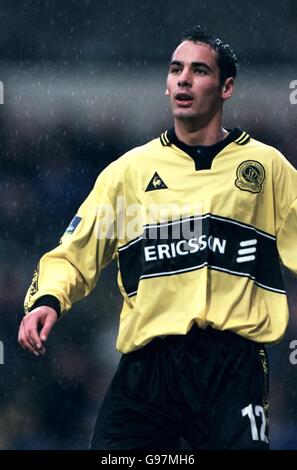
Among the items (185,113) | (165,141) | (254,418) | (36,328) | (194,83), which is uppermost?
(194,83)

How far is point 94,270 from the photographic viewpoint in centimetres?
449

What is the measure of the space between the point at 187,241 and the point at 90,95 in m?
3.52

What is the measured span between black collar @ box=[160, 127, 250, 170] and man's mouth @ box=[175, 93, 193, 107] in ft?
0.46

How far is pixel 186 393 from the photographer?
4219mm

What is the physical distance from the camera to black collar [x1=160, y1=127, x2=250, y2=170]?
442cm

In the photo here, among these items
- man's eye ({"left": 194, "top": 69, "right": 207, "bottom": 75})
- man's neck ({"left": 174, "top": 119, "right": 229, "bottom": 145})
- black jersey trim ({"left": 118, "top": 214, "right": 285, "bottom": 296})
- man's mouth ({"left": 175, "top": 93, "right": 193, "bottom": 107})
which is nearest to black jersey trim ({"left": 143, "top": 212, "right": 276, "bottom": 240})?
black jersey trim ({"left": 118, "top": 214, "right": 285, "bottom": 296})

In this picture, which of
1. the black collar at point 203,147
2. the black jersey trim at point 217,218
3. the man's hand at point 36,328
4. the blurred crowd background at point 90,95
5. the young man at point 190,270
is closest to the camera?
the man's hand at point 36,328

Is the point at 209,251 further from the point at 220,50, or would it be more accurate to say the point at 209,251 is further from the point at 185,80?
the point at 220,50

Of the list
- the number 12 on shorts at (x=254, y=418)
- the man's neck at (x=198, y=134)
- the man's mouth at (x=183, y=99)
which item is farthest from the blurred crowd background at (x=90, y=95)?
the number 12 on shorts at (x=254, y=418)

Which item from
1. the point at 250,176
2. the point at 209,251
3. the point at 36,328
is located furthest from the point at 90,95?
the point at 36,328

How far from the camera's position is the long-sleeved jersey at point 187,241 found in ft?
14.0

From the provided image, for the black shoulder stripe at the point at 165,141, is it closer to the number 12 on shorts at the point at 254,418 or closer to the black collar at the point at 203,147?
the black collar at the point at 203,147

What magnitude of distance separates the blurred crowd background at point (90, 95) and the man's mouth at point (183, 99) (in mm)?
3057

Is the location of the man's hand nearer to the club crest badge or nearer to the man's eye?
the club crest badge
